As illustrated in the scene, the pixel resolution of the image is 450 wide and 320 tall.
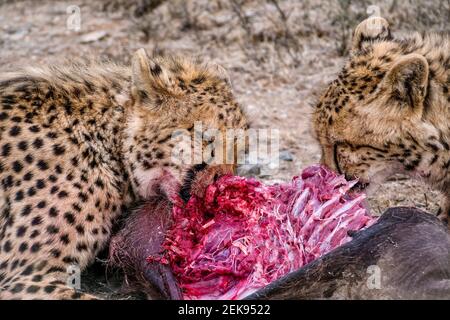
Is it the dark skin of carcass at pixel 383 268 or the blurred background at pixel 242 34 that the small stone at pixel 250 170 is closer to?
the blurred background at pixel 242 34

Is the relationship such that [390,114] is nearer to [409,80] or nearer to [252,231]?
[409,80]

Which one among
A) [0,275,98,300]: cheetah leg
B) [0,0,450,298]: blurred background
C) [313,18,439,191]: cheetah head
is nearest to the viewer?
[0,275,98,300]: cheetah leg

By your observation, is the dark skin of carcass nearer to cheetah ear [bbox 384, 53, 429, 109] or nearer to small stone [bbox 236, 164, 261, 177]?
cheetah ear [bbox 384, 53, 429, 109]

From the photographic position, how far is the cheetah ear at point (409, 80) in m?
4.55

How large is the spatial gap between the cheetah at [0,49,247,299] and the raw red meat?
22cm

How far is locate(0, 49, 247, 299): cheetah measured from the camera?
4531 millimetres

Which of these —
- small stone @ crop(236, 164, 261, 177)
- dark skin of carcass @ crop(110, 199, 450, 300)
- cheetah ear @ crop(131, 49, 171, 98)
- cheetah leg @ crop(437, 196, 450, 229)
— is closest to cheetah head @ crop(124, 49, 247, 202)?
cheetah ear @ crop(131, 49, 171, 98)

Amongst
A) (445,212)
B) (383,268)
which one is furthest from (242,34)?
(383,268)

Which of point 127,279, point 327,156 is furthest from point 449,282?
point 127,279

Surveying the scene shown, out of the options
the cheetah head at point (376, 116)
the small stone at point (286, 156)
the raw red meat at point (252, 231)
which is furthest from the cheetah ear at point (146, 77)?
the small stone at point (286, 156)

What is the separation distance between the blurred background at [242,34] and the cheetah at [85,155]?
2077mm

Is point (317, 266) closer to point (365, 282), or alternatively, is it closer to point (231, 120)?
point (365, 282)

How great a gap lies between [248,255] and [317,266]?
1.50 ft

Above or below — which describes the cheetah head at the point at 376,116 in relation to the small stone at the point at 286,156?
above
